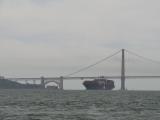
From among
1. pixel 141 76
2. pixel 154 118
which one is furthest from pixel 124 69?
pixel 154 118

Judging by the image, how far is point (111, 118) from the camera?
4725 centimetres

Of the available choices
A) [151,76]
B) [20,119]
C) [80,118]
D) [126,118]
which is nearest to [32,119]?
[20,119]

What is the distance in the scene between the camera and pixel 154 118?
4772 centimetres

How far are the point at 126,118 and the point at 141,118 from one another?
4.63ft

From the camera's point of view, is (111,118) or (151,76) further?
(151,76)

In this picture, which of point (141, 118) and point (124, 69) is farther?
point (124, 69)

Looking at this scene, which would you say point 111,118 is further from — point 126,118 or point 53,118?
point 53,118

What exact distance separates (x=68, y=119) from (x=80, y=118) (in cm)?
134

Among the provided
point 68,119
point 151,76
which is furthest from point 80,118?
point 151,76

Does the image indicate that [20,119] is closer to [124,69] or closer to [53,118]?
[53,118]

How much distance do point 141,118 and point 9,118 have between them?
11.4 metres

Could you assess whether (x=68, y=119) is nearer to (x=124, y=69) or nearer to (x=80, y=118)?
(x=80, y=118)

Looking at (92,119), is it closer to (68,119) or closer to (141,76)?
(68,119)

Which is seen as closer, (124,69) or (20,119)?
(20,119)
